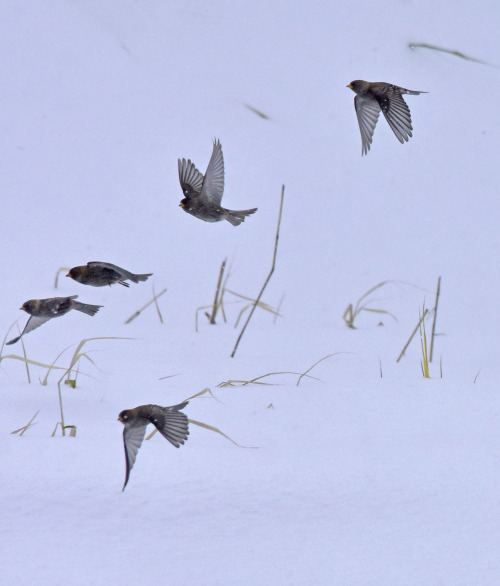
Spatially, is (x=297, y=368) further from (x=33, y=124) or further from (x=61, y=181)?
(x=33, y=124)

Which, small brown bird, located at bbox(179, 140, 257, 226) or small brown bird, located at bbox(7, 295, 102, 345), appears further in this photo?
small brown bird, located at bbox(179, 140, 257, 226)

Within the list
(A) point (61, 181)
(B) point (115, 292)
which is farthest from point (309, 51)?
(B) point (115, 292)

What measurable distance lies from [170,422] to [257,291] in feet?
4.36

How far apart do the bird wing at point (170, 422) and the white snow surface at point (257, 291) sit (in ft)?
0.26

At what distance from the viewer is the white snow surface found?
117cm

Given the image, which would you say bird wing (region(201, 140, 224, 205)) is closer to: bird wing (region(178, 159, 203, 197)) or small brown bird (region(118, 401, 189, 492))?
bird wing (region(178, 159, 203, 197))

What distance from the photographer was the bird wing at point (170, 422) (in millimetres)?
1208

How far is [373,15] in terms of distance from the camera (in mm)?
3682

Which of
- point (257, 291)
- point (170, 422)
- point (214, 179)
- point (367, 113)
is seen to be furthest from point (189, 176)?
point (257, 291)

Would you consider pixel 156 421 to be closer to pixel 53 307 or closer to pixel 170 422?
pixel 170 422

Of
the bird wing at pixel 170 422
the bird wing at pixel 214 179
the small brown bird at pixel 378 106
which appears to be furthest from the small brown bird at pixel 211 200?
the bird wing at pixel 170 422

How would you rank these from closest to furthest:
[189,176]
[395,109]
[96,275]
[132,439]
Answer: [132,439], [96,275], [395,109], [189,176]

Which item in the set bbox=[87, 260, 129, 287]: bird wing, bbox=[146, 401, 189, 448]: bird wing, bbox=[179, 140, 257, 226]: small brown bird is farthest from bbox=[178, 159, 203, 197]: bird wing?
bbox=[146, 401, 189, 448]: bird wing

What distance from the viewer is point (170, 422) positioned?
3.99ft
